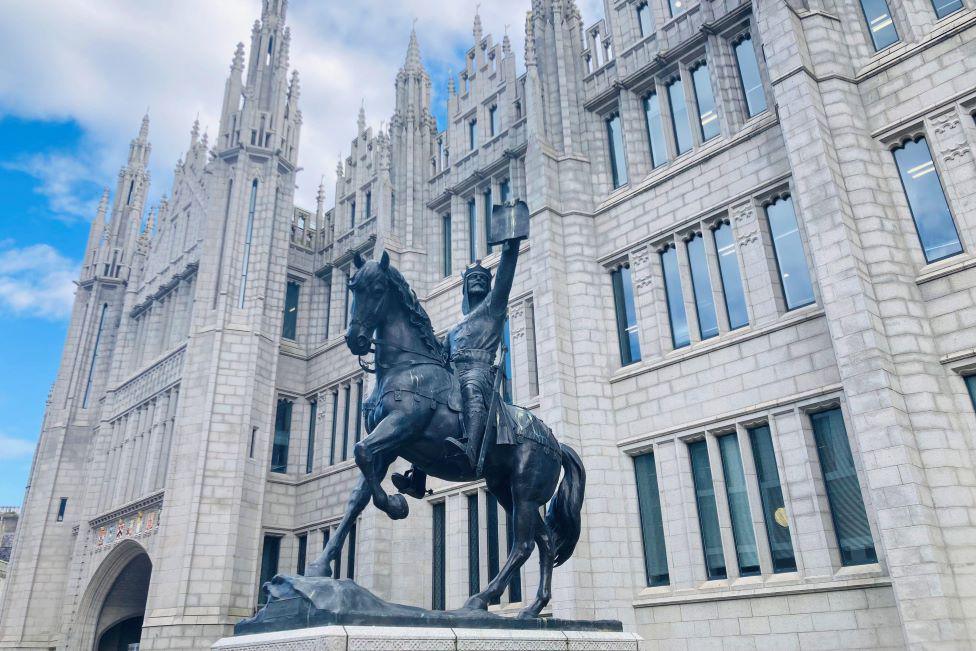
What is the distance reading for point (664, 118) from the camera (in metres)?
19.8

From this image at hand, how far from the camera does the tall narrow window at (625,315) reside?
61.0ft

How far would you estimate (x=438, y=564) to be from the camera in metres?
21.2

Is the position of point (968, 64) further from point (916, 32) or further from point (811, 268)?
point (811, 268)

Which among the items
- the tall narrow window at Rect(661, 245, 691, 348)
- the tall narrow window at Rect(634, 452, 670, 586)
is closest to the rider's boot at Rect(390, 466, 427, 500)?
the tall narrow window at Rect(634, 452, 670, 586)

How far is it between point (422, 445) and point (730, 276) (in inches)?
475

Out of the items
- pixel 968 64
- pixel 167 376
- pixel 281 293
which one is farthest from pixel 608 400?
pixel 167 376

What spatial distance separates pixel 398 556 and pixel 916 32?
1761 cm

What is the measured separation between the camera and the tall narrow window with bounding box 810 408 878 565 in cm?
1350

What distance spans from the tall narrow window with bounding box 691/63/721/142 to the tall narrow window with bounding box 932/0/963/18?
487 centimetres

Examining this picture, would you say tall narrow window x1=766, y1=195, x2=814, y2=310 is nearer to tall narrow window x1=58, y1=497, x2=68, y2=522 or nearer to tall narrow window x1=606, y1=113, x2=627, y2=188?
tall narrow window x1=606, y1=113, x2=627, y2=188

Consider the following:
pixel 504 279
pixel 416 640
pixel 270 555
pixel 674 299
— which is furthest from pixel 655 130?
pixel 270 555

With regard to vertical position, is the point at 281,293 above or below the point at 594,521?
above

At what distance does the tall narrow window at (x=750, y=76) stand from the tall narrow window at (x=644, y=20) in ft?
9.91

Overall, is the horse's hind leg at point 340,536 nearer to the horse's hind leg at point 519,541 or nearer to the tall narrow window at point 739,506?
the horse's hind leg at point 519,541
